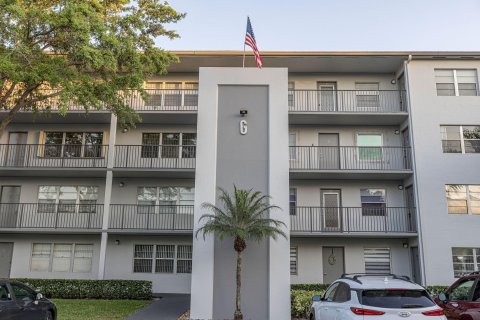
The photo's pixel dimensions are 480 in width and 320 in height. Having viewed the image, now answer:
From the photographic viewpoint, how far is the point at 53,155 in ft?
71.6

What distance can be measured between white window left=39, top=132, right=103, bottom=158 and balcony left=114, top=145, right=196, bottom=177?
130 cm

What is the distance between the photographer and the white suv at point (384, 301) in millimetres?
7094

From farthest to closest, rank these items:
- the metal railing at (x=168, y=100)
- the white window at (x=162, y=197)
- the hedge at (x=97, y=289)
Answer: the metal railing at (x=168, y=100), the white window at (x=162, y=197), the hedge at (x=97, y=289)

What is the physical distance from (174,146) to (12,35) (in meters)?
9.06

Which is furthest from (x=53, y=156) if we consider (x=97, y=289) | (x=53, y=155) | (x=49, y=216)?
(x=97, y=289)

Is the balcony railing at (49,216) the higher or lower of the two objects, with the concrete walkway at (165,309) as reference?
higher

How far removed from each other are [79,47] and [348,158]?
13020 mm

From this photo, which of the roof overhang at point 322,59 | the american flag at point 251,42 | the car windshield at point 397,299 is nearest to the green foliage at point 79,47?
the american flag at point 251,42

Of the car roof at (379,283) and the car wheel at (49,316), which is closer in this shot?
the car roof at (379,283)

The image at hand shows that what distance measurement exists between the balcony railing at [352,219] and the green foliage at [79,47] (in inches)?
369

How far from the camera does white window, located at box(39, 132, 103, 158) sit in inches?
857

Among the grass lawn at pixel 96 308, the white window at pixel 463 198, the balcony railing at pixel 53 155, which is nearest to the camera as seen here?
the grass lawn at pixel 96 308

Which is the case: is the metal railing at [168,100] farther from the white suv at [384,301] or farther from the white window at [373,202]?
the white suv at [384,301]

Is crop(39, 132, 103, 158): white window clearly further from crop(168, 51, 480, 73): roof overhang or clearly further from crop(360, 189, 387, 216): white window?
crop(360, 189, 387, 216): white window
